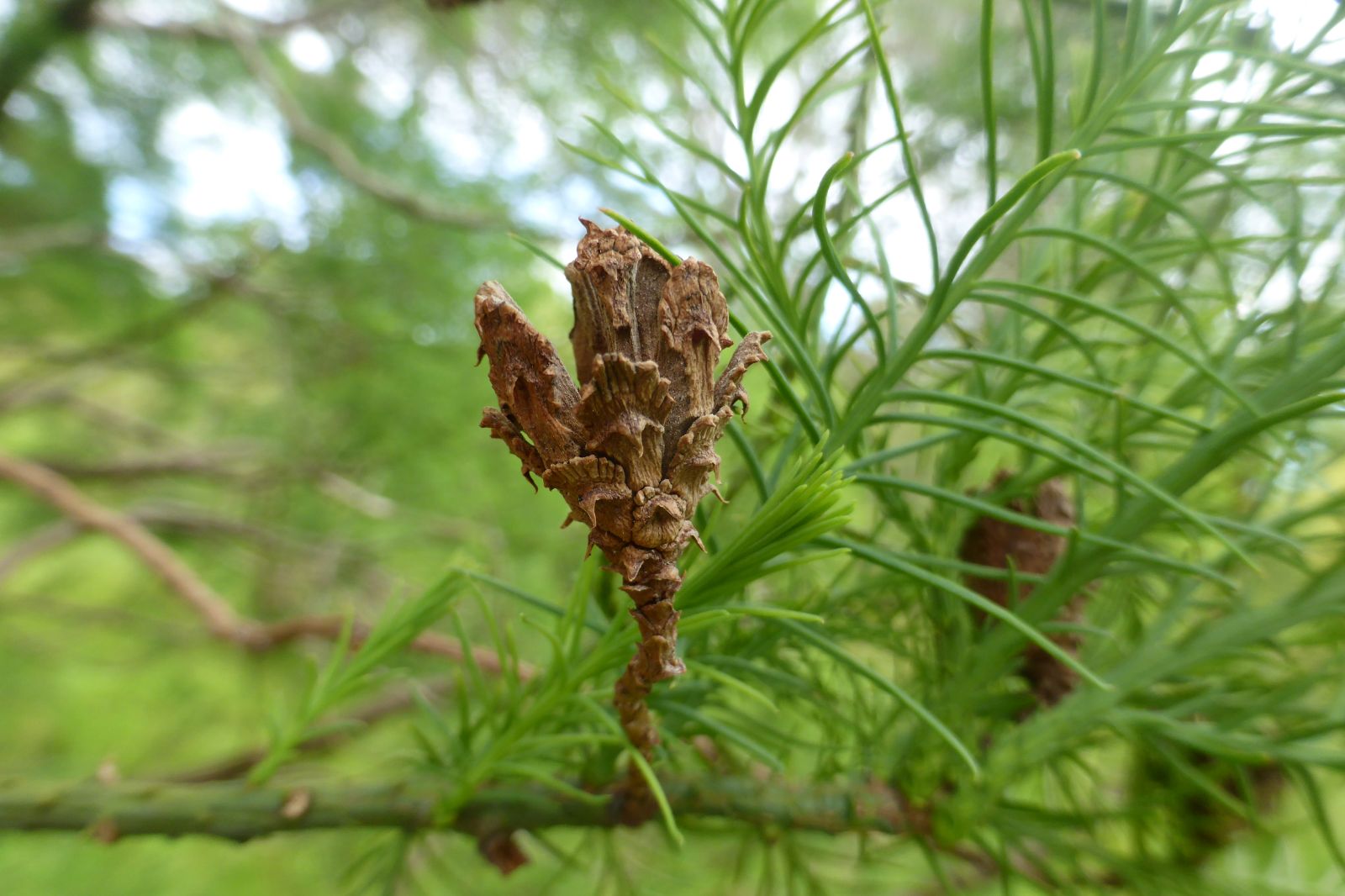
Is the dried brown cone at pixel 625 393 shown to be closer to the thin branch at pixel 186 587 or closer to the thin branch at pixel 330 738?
the thin branch at pixel 330 738

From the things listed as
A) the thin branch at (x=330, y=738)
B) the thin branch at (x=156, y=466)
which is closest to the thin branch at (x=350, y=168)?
the thin branch at (x=156, y=466)

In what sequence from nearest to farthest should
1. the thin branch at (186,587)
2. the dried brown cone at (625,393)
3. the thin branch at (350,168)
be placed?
the dried brown cone at (625,393), the thin branch at (186,587), the thin branch at (350,168)

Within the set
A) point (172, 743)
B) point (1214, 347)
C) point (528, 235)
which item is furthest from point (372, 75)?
point (1214, 347)

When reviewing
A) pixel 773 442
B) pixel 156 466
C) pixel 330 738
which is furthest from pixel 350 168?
pixel 773 442

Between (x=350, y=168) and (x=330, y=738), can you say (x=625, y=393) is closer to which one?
(x=330, y=738)

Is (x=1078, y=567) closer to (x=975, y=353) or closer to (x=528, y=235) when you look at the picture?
(x=975, y=353)

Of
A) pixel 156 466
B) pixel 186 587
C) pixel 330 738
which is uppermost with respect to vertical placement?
pixel 156 466
